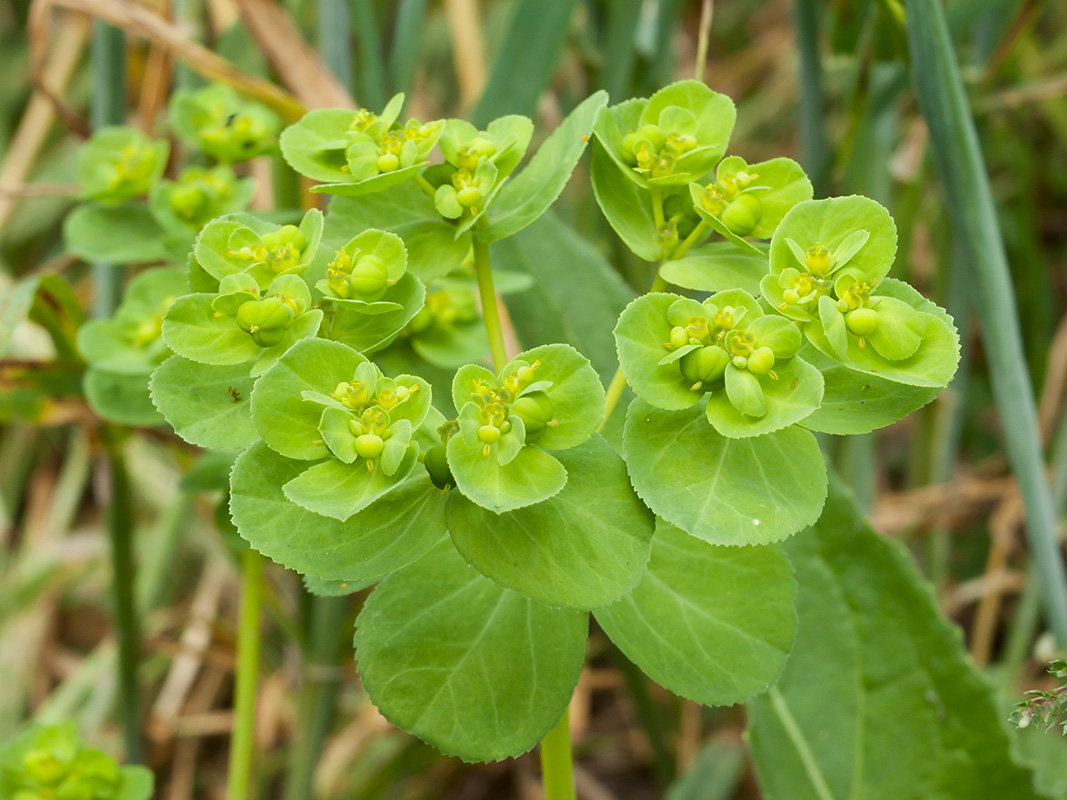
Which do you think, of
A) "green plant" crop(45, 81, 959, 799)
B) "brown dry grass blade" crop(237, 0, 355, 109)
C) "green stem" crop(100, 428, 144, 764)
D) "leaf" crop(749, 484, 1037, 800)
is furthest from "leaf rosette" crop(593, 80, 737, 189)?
"green stem" crop(100, 428, 144, 764)

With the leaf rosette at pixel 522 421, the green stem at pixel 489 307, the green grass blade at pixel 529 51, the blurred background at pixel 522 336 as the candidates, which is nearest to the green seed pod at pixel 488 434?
the leaf rosette at pixel 522 421

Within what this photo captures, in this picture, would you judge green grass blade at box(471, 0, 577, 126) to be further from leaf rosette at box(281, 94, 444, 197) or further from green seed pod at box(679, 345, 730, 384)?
green seed pod at box(679, 345, 730, 384)

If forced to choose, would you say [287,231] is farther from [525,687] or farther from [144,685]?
[144,685]

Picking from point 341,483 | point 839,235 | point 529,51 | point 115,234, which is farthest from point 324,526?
point 529,51

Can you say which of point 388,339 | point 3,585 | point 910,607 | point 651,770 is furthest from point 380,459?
point 3,585

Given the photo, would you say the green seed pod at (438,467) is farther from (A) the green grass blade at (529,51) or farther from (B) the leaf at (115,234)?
(A) the green grass blade at (529,51)
